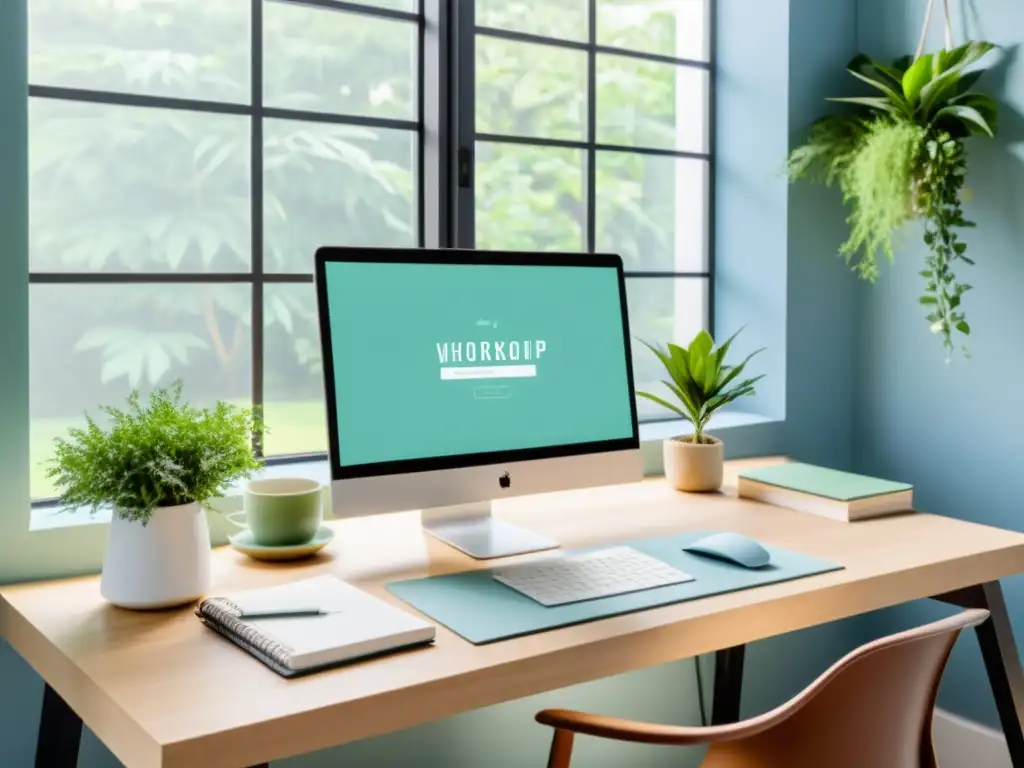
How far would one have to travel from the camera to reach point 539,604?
1.49m

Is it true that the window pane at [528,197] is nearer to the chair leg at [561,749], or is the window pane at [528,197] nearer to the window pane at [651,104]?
the window pane at [651,104]

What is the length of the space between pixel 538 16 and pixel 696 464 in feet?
3.75

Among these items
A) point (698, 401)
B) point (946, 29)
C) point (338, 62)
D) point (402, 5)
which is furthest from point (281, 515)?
point (946, 29)

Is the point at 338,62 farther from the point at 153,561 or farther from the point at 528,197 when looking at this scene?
the point at 153,561

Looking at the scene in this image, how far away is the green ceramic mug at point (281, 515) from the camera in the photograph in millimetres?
1685

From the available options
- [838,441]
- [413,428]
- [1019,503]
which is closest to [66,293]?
[413,428]

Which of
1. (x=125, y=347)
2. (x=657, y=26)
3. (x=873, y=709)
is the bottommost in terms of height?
(x=873, y=709)

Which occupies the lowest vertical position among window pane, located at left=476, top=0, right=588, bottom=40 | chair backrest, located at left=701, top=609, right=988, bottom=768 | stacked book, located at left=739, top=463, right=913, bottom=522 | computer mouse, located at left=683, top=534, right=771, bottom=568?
chair backrest, located at left=701, top=609, right=988, bottom=768

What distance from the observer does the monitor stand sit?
174 cm

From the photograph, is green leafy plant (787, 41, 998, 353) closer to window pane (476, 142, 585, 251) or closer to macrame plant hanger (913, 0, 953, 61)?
macrame plant hanger (913, 0, 953, 61)

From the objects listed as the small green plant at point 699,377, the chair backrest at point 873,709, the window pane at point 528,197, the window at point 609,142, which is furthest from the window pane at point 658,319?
the chair backrest at point 873,709

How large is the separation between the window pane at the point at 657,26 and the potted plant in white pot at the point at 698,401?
36.5 inches

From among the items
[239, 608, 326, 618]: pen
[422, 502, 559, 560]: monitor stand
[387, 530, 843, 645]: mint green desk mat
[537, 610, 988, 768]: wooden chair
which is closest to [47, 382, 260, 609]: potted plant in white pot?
[239, 608, 326, 618]: pen

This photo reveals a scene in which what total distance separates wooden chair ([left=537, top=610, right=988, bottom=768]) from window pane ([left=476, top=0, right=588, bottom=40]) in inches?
67.5
